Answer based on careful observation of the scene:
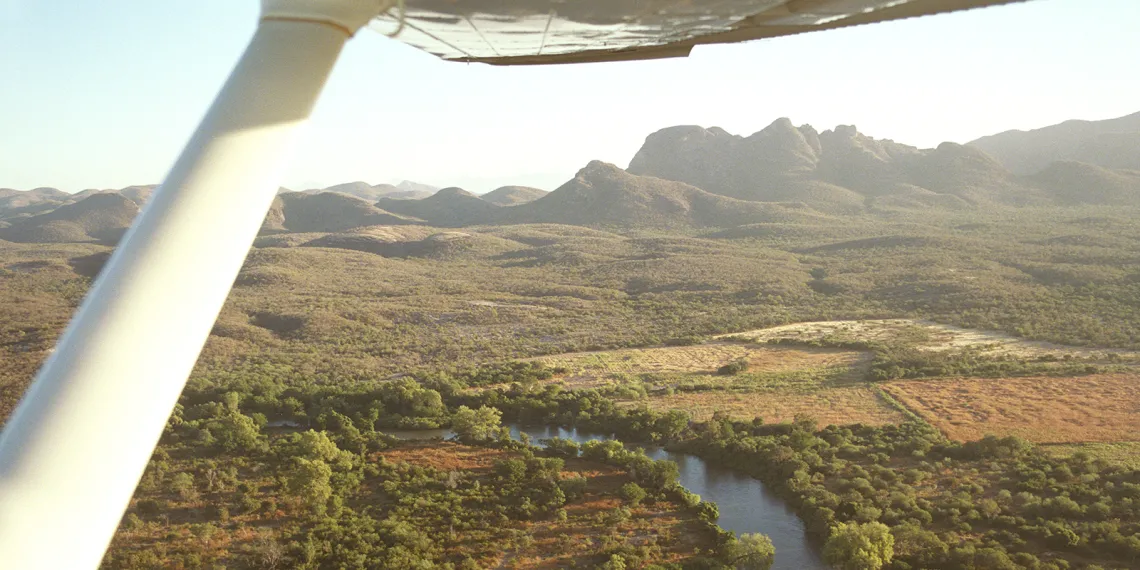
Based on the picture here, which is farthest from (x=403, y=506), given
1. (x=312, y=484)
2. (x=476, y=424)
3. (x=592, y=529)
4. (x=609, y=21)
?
(x=609, y=21)

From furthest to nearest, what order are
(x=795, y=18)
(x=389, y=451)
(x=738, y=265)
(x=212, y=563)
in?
(x=738, y=265) → (x=389, y=451) → (x=212, y=563) → (x=795, y=18)

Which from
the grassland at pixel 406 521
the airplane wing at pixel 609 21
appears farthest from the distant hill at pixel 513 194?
the airplane wing at pixel 609 21

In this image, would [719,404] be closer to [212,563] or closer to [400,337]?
[212,563]

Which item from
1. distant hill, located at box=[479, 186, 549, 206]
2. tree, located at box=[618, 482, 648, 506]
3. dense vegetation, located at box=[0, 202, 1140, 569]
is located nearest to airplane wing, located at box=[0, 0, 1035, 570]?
dense vegetation, located at box=[0, 202, 1140, 569]

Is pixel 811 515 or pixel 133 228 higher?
pixel 133 228

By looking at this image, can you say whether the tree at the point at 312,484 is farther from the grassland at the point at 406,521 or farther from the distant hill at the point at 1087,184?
the distant hill at the point at 1087,184

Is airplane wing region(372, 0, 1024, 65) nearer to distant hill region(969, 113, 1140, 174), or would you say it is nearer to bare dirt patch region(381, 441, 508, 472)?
bare dirt patch region(381, 441, 508, 472)

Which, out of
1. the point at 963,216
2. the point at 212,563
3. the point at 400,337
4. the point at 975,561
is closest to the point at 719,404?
the point at 975,561
